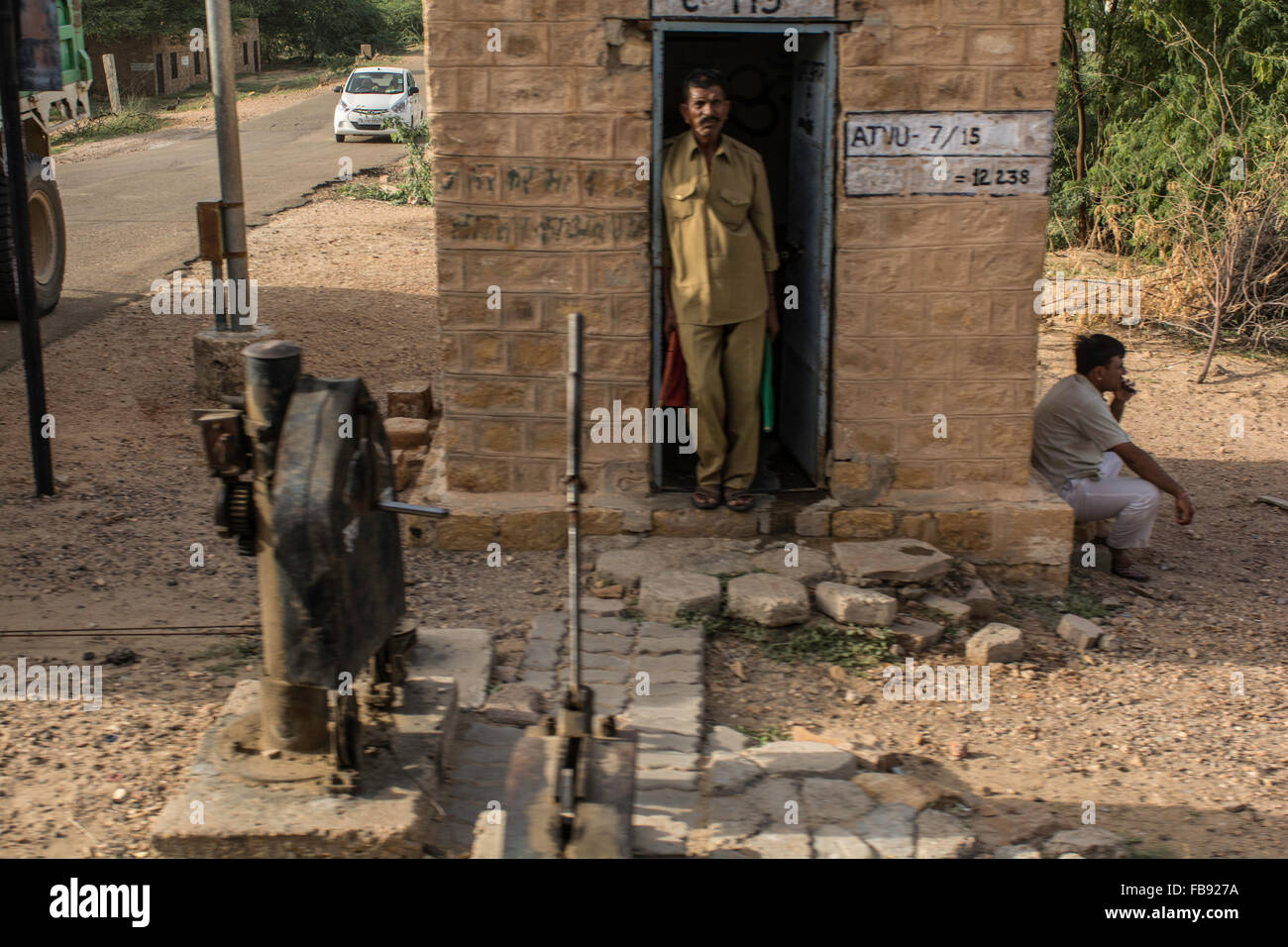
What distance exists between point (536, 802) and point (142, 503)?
12.6 feet

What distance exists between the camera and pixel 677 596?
539 cm

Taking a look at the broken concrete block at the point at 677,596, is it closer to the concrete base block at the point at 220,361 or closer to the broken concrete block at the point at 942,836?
the broken concrete block at the point at 942,836

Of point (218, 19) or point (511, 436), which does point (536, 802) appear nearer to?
point (511, 436)

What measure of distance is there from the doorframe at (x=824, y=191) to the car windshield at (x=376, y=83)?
678 inches

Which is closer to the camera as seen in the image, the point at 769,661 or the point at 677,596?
the point at 769,661

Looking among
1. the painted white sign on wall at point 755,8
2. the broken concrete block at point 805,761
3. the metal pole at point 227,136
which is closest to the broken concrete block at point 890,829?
the broken concrete block at point 805,761

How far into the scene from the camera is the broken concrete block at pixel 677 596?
5.38 metres

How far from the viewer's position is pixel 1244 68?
11.7 m

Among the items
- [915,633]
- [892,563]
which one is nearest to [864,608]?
[915,633]

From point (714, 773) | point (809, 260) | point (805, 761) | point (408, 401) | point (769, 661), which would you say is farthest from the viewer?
point (408, 401)

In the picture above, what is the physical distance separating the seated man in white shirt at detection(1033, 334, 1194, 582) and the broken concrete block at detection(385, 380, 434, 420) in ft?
10.5

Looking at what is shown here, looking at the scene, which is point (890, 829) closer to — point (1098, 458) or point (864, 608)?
point (864, 608)

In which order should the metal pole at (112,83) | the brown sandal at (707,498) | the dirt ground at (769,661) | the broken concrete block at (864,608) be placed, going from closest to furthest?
the dirt ground at (769,661) → the broken concrete block at (864,608) → the brown sandal at (707,498) → the metal pole at (112,83)

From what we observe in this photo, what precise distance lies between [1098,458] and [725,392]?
71.1 inches
